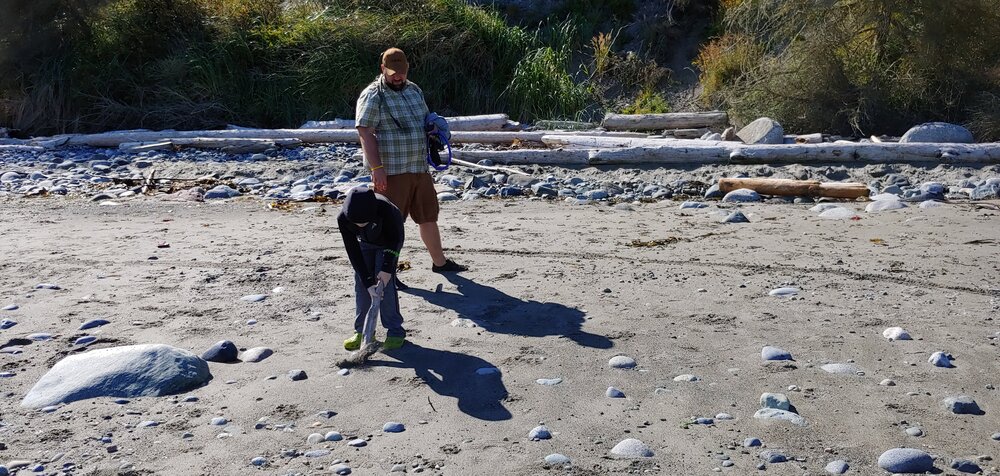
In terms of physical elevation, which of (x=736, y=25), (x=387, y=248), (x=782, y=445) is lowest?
(x=782, y=445)

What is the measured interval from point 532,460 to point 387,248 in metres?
1.54

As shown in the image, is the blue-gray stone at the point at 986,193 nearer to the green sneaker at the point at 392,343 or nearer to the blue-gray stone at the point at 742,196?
the blue-gray stone at the point at 742,196

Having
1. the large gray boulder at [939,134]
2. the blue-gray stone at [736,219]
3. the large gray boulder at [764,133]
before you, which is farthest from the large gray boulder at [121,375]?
the large gray boulder at [939,134]

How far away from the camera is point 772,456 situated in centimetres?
362

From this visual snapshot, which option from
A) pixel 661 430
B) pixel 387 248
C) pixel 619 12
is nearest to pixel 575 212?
pixel 387 248

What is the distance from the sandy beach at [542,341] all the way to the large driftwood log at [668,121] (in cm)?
578

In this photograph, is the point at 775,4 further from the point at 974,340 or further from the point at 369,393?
the point at 369,393

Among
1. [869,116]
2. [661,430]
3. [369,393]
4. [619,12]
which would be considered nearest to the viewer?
[661,430]

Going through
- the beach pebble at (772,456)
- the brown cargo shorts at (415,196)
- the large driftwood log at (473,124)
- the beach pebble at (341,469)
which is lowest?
the beach pebble at (772,456)

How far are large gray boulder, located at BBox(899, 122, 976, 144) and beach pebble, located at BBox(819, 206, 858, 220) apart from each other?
3603 millimetres

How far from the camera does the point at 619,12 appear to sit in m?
18.8

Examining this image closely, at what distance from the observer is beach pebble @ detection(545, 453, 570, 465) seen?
3645mm

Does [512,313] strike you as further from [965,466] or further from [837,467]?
[965,466]

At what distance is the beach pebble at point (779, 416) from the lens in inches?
155
